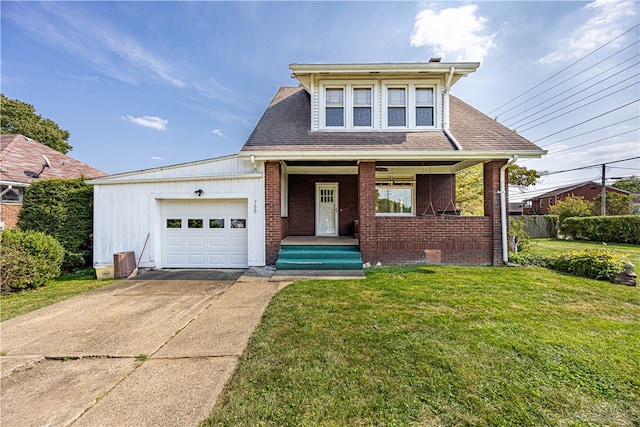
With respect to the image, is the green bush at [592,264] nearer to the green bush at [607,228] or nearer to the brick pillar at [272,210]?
the brick pillar at [272,210]

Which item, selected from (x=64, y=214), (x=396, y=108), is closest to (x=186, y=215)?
(x=64, y=214)

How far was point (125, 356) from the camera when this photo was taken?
313cm

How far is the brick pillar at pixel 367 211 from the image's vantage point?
7.71 metres

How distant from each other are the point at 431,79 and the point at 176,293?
985 centimetres

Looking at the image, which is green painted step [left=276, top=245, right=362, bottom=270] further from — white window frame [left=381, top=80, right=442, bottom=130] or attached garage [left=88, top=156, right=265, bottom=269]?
white window frame [left=381, top=80, right=442, bottom=130]

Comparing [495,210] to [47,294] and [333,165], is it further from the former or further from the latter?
[47,294]

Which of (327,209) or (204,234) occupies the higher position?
(327,209)

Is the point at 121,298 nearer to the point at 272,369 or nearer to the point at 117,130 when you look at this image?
the point at 272,369

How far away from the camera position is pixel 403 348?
119 inches

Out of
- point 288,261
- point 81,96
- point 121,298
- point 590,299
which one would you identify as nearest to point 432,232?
point 590,299

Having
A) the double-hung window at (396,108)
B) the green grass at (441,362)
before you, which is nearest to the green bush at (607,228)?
the green grass at (441,362)

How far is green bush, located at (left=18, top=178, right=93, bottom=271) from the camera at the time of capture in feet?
25.9

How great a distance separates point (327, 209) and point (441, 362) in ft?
26.4

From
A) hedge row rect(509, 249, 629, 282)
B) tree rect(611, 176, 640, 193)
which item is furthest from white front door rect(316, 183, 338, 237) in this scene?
tree rect(611, 176, 640, 193)
